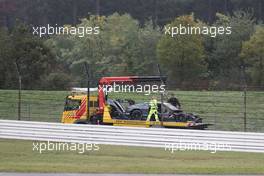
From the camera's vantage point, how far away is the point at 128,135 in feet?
63.5

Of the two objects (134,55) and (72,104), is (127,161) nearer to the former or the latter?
(72,104)

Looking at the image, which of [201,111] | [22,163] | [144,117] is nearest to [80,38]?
[201,111]

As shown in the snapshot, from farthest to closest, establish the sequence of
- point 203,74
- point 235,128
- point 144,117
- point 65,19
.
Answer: point 65,19 → point 203,74 → point 235,128 → point 144,117

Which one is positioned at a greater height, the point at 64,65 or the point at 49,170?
the point at 64,65

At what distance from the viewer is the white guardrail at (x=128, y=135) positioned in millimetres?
18000

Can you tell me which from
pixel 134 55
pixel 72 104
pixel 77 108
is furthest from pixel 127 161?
pixel 134 55

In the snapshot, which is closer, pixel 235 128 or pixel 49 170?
pixel 49 170

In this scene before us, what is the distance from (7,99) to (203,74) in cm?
1166

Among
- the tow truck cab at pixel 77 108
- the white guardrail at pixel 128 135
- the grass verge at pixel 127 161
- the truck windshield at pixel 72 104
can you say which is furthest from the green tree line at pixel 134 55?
the grass verge at pixel 127 161

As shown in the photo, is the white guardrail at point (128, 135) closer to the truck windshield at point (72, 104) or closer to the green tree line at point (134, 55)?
the truck windshield at point (72, 104)

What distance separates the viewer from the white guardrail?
1800 centimetres

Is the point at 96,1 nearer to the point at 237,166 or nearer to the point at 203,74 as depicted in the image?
the point at 203,74

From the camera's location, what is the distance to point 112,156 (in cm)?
1662

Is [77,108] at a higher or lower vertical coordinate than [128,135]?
higher
